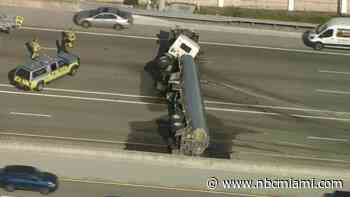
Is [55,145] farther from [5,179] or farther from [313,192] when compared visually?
[313,192]

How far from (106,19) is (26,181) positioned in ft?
62.8

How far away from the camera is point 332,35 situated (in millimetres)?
47906

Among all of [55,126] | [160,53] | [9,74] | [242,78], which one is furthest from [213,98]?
[9,74]

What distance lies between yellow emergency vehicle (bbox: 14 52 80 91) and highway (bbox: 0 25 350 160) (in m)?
0.54

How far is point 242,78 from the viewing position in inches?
1767

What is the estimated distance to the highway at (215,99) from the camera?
38688 mm

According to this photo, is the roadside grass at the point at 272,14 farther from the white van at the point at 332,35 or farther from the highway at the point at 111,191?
the highway at the point at 111,191

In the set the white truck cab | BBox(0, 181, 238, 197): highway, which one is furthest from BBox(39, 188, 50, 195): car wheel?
the white truck cab

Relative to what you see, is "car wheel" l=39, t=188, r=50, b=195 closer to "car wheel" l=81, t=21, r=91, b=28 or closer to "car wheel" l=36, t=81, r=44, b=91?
"car wheel" l=36, t=81, r=44, b=91

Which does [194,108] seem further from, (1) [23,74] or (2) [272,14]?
(2) [272,14]

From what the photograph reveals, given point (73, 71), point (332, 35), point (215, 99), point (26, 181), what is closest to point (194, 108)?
point (215, 99)

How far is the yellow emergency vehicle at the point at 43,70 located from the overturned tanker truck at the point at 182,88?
4966mm

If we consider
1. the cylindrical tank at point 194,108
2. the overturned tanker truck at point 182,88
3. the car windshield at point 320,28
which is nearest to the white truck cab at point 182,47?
the overturned tanker truck at point 182,88

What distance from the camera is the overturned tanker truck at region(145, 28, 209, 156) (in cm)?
3575
